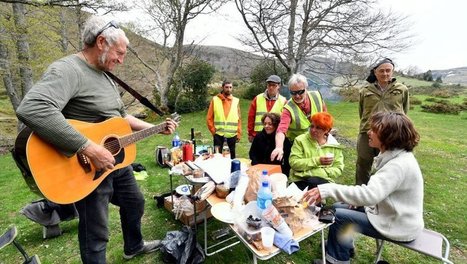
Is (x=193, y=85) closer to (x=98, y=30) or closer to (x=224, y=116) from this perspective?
(x=224, y=116)

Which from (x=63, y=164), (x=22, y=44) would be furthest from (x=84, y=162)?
(x=22, y=44)

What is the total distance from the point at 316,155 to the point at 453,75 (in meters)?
47.3

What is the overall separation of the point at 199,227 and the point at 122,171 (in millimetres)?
1434

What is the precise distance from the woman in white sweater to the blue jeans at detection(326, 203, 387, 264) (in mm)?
76

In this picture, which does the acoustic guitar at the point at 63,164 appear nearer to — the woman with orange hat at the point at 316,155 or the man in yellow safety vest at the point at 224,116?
the woman with orange hat at the point at 316,155

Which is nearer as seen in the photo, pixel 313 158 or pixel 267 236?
pixel 267 236

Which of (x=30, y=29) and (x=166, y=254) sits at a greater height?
→ (x=30, y=29)

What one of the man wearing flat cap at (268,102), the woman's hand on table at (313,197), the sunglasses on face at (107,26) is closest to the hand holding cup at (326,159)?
the woman's hand on table at (313,197)

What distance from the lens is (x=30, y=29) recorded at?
7824 mm

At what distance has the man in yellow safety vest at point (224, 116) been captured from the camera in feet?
14.5

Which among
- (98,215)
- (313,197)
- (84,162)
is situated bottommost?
(98,215)

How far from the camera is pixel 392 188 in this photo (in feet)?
5.91

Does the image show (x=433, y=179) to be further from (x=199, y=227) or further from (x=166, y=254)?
(x=166, y=254)

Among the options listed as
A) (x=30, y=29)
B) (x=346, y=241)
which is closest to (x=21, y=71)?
(x=30, y=29)
